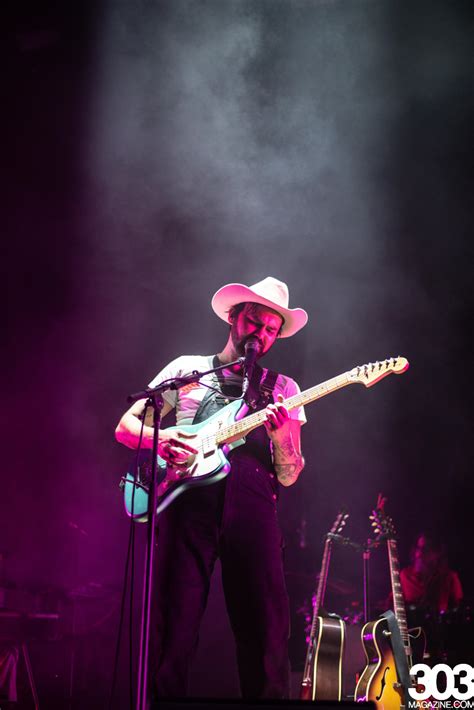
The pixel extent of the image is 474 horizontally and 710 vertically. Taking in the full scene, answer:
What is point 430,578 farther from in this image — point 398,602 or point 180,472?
point 180,472

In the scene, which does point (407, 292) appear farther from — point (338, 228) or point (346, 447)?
point (346, 447)

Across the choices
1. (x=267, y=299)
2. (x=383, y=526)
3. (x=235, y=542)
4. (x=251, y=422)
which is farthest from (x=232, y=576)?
(x=267, y=299)

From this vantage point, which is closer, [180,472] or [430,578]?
[180,472]

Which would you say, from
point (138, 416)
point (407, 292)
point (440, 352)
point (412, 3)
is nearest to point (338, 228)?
point (407, 292)

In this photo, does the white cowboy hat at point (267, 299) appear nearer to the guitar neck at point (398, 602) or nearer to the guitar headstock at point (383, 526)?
the guitar headstock at point (383, 526)

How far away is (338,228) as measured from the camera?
502 cm

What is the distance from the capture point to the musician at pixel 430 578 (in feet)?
15.5

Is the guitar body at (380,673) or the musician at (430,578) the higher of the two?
the musician at (430,578)

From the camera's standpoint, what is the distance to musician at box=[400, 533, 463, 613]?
15.5ft

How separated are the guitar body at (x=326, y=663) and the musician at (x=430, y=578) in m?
0.97

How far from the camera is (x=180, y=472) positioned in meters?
3.38

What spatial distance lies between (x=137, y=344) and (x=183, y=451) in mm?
1682

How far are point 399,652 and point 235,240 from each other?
291cm

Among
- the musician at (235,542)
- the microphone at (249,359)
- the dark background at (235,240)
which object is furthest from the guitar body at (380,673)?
the microphone at (249,359)
